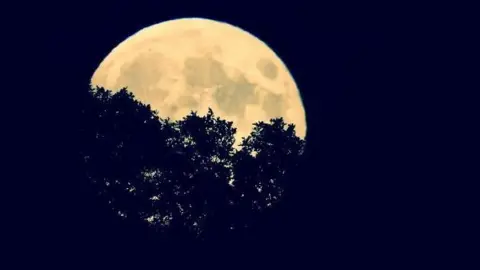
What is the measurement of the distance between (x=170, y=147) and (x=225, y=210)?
2057 millimetres

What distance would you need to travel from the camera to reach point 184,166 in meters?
15.8

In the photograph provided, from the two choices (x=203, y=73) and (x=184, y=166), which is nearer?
(x=184, y=166)

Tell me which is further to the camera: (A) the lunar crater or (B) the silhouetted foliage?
(A) the lunar crater

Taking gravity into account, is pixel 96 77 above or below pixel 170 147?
above

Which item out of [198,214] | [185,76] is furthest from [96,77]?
[198,214]

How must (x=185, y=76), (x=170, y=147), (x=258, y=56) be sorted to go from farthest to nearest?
(x=258, y=56) < (x=185, y=76) < (x=170, y=147)

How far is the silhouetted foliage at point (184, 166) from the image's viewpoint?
15898 mm

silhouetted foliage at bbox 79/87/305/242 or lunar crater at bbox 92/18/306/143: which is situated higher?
lunar crater at bbox 92/18/306/143

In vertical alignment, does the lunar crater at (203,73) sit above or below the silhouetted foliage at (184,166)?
above

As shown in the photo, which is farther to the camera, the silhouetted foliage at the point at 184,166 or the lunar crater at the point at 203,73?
the lunar crater at the point at 203,73

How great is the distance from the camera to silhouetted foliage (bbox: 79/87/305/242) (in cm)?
1590

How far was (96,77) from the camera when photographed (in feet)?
63.8

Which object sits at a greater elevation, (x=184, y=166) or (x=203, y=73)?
(x=203, y=73)

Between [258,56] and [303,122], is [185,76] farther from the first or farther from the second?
[303,122]
